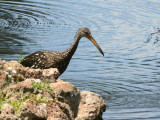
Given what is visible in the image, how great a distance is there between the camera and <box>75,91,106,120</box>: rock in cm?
767

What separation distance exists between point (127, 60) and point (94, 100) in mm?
4342

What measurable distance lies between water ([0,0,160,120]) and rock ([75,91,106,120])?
0.53m

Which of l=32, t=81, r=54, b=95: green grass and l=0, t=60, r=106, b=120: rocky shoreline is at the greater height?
l=32, t=81, r=54, b=95: green grass

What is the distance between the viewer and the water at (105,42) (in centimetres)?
988

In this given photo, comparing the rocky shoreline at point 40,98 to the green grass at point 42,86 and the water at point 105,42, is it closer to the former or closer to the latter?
the green grass at point 42,86

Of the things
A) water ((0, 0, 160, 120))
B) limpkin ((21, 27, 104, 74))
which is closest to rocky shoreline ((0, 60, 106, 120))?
water ((0, 0, 160, 120))

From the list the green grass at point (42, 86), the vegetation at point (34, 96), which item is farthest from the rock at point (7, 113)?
the green grass at point (42, 86)

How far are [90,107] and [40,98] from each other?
127cm

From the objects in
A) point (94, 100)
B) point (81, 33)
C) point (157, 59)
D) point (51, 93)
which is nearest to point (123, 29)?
point (157, 59)

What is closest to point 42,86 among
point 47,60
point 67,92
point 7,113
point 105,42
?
point 67,92

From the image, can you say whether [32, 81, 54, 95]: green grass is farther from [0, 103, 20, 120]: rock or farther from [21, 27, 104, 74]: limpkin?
[21, 27, 104, 74]: limpkin

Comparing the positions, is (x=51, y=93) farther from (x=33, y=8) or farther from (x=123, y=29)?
(x=33, y=8)

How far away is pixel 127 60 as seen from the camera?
1214 centimetres

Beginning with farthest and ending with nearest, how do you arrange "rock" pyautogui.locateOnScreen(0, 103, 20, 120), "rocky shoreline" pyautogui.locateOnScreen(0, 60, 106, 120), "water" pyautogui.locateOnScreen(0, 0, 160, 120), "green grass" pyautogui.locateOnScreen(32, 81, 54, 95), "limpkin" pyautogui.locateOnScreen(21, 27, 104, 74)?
"water" pyautogui.locateOnScreen(0, 0, 160, 120) → "limpkin" pyautogui.locateOnScreen(21, 27, 104, 74) → "green grass" pyautogui.locateOnScreen(32, 81, 54, 95) → "rocky shoreline" pyautogui.locateOnScreen(0, 60, 106, 120) → "rock" pyautogui.locateOnScreen(0, 103, 20, 120)
